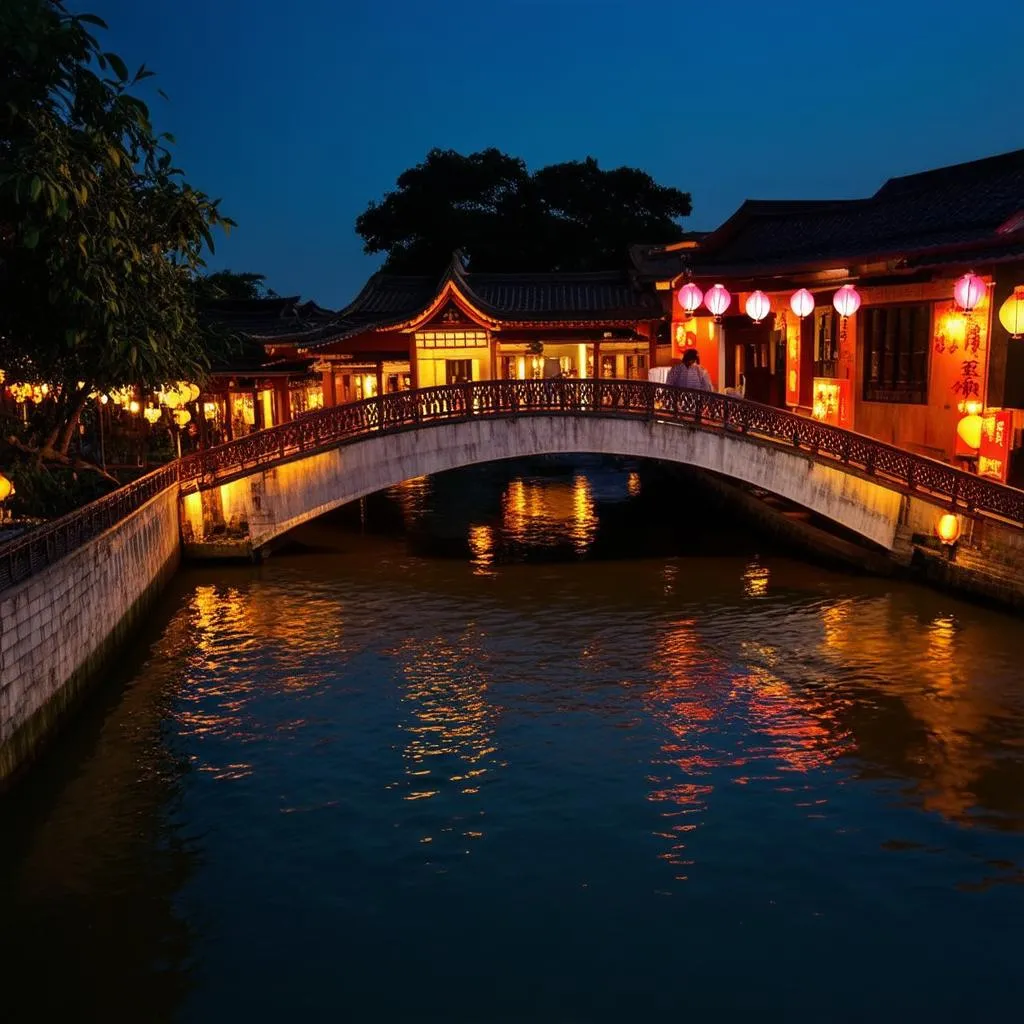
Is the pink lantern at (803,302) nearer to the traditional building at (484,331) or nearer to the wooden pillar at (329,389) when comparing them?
the traditional building at (484,331)

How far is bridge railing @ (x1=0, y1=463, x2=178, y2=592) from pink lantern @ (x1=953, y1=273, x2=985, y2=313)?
15347 mm

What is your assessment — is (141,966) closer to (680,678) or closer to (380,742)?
(380,742)

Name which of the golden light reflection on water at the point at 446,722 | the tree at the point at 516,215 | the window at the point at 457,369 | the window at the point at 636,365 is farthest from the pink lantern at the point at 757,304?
the tree at the point at 516,215

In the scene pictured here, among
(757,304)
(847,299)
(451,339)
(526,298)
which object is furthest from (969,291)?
(526,298)

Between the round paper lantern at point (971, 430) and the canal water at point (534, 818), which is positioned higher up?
the round paper lantern at point (971, 430)

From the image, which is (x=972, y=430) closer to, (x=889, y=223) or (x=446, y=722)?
(x=889, y=223)

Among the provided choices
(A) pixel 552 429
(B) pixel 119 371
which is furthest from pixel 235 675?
(A) pixel 552 429

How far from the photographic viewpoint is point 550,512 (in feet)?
102

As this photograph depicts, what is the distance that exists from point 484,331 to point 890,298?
17112 millimetres

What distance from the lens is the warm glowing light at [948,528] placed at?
1933cm

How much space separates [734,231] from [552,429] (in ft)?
41.5

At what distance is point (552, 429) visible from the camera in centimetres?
2380

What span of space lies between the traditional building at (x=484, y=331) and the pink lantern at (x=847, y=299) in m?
14.9

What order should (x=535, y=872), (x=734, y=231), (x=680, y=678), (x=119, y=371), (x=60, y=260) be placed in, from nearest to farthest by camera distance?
(x=535, y=872)
(x=60, y=260)
(x=119, y=371)
(x=680, y=678)
(x=734, y=231)
